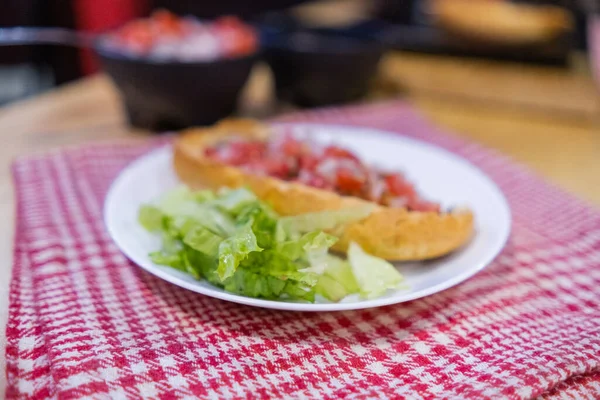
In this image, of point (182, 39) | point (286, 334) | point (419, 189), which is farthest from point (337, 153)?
point (182, 39)

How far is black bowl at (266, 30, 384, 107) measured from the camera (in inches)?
88.0

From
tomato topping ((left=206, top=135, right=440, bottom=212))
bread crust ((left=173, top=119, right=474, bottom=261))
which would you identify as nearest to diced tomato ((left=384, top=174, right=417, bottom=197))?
tomato topping ((left=206, top=135, right=440, bottom=212))

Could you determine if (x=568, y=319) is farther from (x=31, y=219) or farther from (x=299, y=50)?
(x=299, y=50)

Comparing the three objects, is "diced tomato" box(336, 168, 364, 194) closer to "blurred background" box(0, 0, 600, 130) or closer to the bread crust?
the bread crust

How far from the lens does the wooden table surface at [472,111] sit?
198cm

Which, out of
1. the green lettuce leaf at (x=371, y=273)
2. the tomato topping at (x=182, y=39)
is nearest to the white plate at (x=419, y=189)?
the green lettuce leaf at (x=371, y=273)

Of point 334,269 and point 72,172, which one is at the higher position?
point 72,172

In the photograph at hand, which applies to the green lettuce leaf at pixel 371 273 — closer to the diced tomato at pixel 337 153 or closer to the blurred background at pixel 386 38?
the diced tomato at pixel 337 153

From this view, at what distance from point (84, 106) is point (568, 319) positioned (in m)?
1.92

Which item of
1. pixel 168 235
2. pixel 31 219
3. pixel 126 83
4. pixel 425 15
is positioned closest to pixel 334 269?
pixel 168 235

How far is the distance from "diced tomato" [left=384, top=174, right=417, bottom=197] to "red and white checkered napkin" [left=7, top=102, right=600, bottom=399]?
0.25 m

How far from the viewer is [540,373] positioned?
94cm

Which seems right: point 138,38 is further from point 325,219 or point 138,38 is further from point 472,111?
point 472,111

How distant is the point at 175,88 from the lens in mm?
1955
